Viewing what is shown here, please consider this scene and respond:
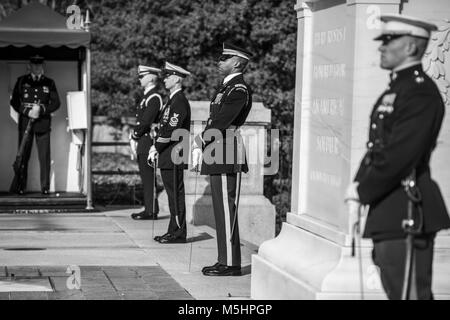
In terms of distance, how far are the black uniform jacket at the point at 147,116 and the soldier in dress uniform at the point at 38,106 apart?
1.83m

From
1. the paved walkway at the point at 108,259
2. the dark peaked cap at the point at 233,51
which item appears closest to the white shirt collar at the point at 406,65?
the paved walkway at the point at 108,259

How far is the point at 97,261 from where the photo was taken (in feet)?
31.9

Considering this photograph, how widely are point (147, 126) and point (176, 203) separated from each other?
220 centimetres

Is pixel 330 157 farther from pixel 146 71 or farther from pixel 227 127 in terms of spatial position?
pixel 146 71

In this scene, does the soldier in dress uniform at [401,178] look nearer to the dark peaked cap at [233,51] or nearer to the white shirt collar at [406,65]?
the white shirt collar at [406,65]

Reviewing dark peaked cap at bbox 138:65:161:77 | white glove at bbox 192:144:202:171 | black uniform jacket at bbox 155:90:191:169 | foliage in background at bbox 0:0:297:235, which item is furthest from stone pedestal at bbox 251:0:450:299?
foliage in background at bbox 0:0:297:235

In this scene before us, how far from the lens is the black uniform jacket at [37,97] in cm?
1447

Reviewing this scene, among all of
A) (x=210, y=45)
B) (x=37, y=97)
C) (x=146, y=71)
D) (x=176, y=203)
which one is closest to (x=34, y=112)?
(x=37, y=97)

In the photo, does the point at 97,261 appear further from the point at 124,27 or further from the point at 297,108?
the point at 124,27

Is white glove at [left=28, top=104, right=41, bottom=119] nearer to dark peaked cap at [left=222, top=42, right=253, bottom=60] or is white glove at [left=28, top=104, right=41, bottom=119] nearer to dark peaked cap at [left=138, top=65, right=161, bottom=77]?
dark peaked cap at [left=138, top=65, right=161, bottom=77]

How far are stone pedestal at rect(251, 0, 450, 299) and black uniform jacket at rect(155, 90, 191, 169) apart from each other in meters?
3.80

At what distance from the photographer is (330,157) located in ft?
22.7

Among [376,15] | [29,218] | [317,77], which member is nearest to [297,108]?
[317,77]

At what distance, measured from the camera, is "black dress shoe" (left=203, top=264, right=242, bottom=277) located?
29.6ft
